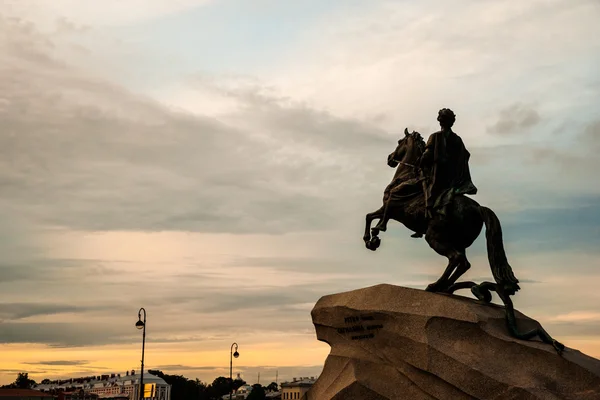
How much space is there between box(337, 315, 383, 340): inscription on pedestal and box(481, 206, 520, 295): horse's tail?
2335 mm

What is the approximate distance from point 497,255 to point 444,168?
6.65 feet

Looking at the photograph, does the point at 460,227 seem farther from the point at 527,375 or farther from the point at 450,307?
the point at 527,375

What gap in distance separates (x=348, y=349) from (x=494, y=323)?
2837 mm

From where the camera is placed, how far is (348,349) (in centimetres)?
1563

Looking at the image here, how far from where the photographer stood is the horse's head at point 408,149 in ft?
54.5

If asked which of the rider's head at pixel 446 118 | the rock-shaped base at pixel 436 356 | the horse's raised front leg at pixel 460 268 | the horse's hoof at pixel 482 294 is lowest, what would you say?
the rock-shaped base at pixel 436 356

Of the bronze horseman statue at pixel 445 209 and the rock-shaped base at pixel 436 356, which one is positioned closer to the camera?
the rock-shaped base at pixel 436 356

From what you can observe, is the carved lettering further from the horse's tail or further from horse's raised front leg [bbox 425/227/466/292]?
the horse's tail

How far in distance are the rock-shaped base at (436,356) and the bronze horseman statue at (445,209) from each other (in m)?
0.70

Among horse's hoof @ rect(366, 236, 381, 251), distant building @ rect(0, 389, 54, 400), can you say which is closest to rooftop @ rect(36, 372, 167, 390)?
distant building @ rect(0, 389, 54, 400)

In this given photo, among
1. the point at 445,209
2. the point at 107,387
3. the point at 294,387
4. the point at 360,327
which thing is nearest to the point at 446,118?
the point at 445,209

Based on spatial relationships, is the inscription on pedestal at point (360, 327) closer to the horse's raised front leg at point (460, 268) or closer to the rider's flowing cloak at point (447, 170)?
the horse's raised front leg at point (460, 268)

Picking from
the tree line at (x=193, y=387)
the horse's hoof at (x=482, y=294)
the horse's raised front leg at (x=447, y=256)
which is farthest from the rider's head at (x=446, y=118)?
the tree line at (x=193, y=387)

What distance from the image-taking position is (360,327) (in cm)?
1535
